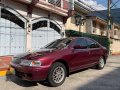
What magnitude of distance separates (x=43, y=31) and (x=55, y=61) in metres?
9.77

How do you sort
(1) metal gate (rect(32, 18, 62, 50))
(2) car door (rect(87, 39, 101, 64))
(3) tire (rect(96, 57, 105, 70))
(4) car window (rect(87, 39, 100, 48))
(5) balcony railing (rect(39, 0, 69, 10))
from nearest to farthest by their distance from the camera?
(2) car door (rect(87, 39, 101, 64)) → (4) car window (rect(87, 39, 100, 48)) → (3) tire (rect(96, 57, 105, 70)) → (1) metal gate (rect(32, 18, 62, 50)) → (5) balcony railing (rect(39, 0, 69, 10))

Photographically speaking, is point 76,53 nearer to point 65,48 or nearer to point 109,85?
point 65,48

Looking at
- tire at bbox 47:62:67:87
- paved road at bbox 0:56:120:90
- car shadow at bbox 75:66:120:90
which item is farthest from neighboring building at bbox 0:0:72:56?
car shadow at bbox 75:66:120:90

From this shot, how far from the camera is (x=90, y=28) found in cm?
2631

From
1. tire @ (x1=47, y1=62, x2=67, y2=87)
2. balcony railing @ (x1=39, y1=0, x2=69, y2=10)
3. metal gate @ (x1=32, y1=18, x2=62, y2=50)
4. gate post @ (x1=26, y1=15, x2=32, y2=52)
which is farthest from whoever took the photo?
balcony railing @ (x1=39, y1=0, x2=69, y2=10)

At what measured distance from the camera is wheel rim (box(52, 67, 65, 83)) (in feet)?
23.7

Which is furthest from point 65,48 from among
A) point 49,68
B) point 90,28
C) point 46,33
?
point 90,28

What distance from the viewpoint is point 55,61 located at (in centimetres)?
728

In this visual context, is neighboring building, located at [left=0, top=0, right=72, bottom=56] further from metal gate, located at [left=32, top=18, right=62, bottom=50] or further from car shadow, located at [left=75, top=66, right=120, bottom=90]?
car shadow, located at [left=75, top=66, right=120, bottom=90]

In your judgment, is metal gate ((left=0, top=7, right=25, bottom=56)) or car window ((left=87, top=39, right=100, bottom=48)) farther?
metal gate ((left=0, top=7, right=25, bottom=56))

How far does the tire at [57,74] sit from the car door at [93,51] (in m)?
2.18

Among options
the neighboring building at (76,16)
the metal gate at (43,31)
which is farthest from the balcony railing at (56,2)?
the neighboring building at (76,16)

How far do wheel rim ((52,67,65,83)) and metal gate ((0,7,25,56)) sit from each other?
6.92 meters

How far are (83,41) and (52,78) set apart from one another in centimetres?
277
